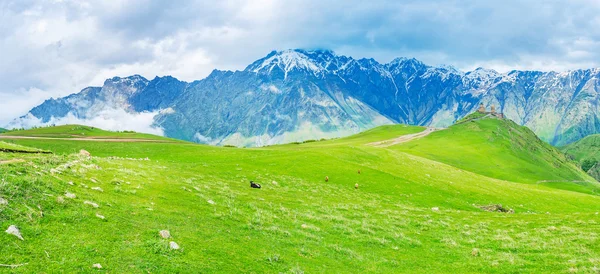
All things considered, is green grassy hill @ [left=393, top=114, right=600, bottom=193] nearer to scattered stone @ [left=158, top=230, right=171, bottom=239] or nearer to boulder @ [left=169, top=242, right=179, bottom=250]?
scattered stone @ [left=158, top=230, right=171, bottom=239]

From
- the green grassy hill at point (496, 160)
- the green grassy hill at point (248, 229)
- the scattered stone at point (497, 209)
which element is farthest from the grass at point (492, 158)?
the green grassy hill at point (248, 229)

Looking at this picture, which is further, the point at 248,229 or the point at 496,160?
the point at 496,160

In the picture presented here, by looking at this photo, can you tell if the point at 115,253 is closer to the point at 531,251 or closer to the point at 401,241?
the point at 401,241

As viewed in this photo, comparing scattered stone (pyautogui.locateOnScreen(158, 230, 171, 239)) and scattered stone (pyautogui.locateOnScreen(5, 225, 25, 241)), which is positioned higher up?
scattered stone (pyautogui.locateOnScreen(5, 225, 25, 241))

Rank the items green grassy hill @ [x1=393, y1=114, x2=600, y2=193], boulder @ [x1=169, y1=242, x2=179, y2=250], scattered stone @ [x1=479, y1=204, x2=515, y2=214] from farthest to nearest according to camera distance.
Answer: green grassy hill @ [x1=393, y1=114, x2=600, y2=193], scattered stone @ [x1=479, y1=204, x2=515, y2=214], boulder @ [x1=169, y1=242, x2=179, y2=250]

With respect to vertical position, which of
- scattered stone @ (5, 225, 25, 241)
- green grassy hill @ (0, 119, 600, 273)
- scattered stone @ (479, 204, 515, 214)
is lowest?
scattered stone @ (479, 204, 515, 214)

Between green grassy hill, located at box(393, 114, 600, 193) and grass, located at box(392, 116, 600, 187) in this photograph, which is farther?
green grassy hill, located at box(393, 114, 600, 193)

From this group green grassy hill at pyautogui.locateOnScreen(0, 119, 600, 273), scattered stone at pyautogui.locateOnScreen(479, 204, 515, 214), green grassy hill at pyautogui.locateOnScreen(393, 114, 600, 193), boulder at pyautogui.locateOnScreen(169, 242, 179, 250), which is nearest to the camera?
green grassy hill at pyautogui.locateOnScreen(0, 119, 600, 273)

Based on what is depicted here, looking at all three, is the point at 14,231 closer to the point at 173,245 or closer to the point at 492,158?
the point at 173,245

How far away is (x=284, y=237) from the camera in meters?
24.0

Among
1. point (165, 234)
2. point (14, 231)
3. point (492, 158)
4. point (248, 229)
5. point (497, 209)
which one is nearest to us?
point (14, 231)

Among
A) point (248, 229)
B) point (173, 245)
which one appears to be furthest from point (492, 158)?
point (173, 245)

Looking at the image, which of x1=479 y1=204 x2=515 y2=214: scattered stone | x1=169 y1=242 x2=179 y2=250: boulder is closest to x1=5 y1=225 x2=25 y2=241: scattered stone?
x1=169 y1=242 x2=179 y2=250: boulder

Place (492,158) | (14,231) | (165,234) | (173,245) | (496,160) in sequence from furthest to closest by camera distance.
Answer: (492,158), (496,160), (165,234), (173,245), (14,231)
